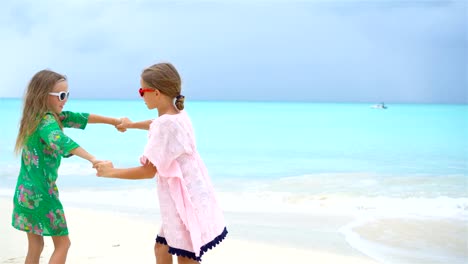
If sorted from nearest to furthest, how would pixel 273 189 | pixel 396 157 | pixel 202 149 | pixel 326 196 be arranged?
pixel 326 196 < pixel 273 189 < pixel 396 157 < pixel 202 149

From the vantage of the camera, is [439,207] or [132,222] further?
[439,207]

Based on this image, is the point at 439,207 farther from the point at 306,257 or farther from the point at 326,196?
the point at 306,257

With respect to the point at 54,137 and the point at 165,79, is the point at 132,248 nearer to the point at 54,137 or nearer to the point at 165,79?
the point at 54,137

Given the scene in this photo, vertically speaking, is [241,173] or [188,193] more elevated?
[188,193]

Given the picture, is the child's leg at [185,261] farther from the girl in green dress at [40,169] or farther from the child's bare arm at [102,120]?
the child's bare arm at [102,120]

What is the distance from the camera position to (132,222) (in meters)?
6.23

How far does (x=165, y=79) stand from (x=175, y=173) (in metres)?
0.48

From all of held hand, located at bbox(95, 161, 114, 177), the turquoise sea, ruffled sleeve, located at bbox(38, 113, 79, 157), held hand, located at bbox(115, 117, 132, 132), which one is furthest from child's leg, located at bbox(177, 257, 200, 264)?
the turquoise sea

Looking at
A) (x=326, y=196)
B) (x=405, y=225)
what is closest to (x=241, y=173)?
(x=326, y=196)

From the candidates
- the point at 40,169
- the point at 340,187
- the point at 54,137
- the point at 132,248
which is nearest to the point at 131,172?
the point at 54,137

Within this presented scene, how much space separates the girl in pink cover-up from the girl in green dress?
349 millimetres

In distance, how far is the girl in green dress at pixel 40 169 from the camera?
131 inches

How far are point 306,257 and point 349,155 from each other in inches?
454

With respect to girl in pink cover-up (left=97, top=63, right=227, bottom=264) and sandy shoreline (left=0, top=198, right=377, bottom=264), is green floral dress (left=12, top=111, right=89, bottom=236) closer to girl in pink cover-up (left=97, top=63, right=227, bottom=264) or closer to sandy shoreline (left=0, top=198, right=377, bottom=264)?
girl in pink cover-up (left=97, top=63, right=227, bottom=264)
